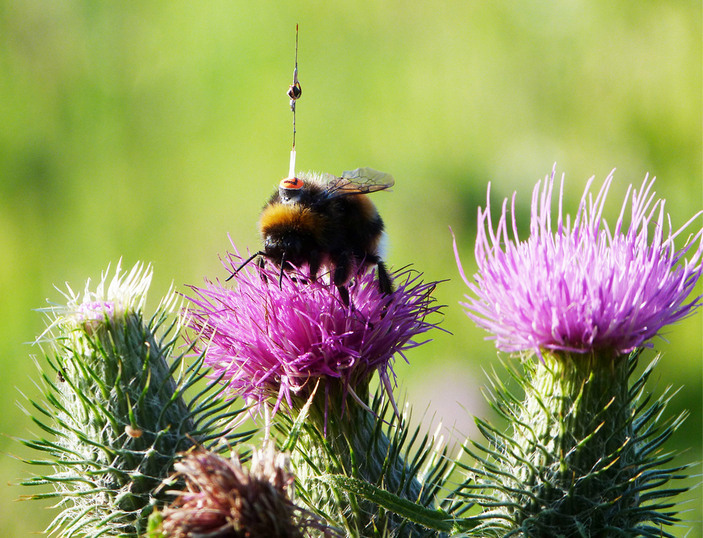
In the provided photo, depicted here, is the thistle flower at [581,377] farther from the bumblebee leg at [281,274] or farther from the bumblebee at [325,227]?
the bumblebee leg at [281,274]

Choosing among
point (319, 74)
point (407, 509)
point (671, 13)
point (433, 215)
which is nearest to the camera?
point (407, 509)

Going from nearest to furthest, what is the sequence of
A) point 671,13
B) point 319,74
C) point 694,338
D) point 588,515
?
point 588,515
point 694,338
point 671,13
point 319,74

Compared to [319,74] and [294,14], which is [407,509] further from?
[294,14]

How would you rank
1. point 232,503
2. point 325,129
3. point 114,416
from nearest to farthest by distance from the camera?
point 232,503 → point 114,416 → point 325,129

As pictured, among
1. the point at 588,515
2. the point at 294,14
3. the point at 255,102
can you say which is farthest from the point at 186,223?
the point at 588,515

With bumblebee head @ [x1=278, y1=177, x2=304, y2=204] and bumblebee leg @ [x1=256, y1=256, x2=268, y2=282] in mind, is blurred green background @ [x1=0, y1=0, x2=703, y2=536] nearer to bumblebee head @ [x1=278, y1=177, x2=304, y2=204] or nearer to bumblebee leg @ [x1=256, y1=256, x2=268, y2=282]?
bumblebee leg @ [x1=256, y1=256, x2=268, y2=282]

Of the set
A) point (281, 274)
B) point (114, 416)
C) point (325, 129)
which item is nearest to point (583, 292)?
point (281, 274)

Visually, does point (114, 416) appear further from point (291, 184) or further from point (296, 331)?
point (291, 184)

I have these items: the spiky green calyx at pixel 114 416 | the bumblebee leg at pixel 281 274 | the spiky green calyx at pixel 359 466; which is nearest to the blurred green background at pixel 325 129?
the spiky green calyx at pixel 359 466
